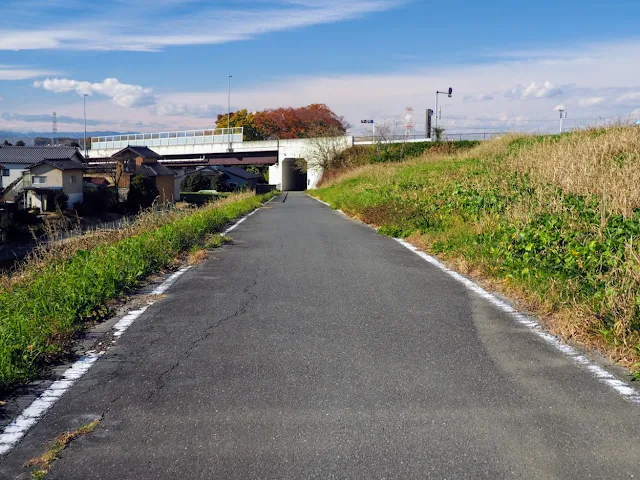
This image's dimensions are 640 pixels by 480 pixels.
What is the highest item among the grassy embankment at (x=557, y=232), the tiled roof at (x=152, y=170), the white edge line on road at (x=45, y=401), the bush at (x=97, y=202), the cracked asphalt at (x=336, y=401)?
the tiled roof at (x=152, y=170)

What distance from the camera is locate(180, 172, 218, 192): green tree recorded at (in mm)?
78438

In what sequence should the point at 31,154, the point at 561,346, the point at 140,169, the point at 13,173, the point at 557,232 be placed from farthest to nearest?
the point at 140,169, the point at 31,154, the point at 13,173, the point at 557,232, the point at 561,346

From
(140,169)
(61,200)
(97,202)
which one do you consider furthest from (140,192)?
(61,200)

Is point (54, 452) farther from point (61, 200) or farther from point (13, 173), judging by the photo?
point (13, 173)

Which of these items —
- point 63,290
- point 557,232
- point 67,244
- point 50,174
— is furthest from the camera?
point 50,174

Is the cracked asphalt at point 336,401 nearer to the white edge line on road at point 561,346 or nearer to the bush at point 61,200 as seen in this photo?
the white edge line on road at point 561,346

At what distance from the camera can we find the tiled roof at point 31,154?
5052cm

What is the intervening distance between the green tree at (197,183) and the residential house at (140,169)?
45.0ft

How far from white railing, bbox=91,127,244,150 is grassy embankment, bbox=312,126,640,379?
5443 cm

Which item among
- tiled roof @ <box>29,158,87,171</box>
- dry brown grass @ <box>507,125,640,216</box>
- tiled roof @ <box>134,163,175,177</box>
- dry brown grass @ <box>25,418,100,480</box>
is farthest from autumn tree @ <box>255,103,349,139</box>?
dry brown grass @ <box>25,418,100,480</box>

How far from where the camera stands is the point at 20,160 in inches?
2013


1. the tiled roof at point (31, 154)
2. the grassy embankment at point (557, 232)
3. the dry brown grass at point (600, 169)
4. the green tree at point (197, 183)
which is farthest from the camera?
the green tree at point (197, 183)

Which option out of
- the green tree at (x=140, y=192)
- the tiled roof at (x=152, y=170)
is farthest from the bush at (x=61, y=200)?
the tiled roof at (x=152, y=170)

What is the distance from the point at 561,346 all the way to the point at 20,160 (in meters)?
53.5
